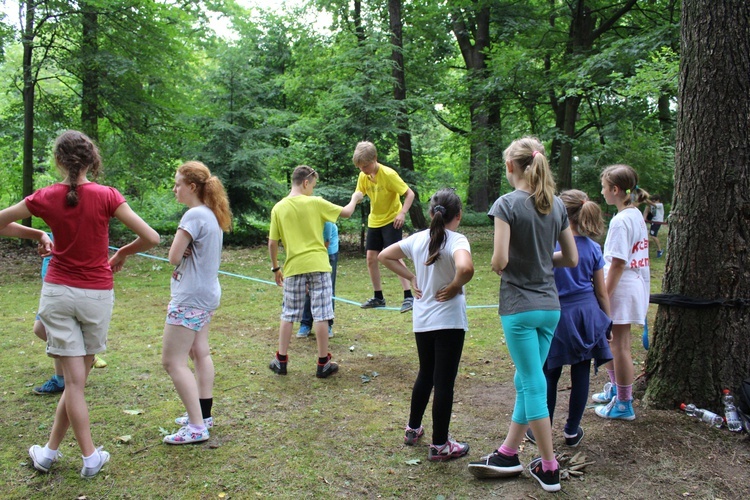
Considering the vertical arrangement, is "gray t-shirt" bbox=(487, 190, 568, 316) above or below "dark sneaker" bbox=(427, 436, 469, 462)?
above

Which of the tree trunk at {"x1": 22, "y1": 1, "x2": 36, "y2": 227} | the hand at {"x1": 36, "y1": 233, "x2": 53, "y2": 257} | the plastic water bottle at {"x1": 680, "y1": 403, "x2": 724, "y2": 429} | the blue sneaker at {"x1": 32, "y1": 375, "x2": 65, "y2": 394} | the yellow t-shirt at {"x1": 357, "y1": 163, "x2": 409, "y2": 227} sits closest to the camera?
the hand at {"x1": 36, "y1": 233, "x2": 53, "y2": 257}

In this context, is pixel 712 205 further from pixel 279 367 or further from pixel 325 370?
pixel 279 367

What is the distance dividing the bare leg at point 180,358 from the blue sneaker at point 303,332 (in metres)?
2.99

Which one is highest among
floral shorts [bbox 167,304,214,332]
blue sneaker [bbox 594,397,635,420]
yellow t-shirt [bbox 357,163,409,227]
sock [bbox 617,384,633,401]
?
yellow t-shirt [bbox 357,163,409,227]

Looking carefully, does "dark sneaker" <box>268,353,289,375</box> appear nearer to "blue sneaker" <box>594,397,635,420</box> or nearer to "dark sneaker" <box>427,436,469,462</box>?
"dark sneaker" <box>427,436,469,462</box>

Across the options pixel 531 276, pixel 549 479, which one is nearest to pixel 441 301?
pixel 531 276

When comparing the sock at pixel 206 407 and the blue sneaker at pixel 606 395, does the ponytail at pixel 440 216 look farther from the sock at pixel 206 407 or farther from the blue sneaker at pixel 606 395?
the blue sneaker at pixel 606 395

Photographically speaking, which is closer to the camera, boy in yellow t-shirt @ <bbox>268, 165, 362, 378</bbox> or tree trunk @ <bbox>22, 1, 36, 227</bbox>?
boy in yellow t-shirt @ <bbox>268, 165, 362, 378</bbox>

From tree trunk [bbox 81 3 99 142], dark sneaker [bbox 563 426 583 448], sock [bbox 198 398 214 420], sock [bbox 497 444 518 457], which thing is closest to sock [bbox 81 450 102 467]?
sock [bbox 198 398 214 420]

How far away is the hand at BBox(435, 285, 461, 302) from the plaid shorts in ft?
6.63

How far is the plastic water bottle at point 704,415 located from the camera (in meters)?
3.85

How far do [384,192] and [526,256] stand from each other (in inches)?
130

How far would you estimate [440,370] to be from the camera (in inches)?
137

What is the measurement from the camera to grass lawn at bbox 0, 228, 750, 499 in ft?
10.7
